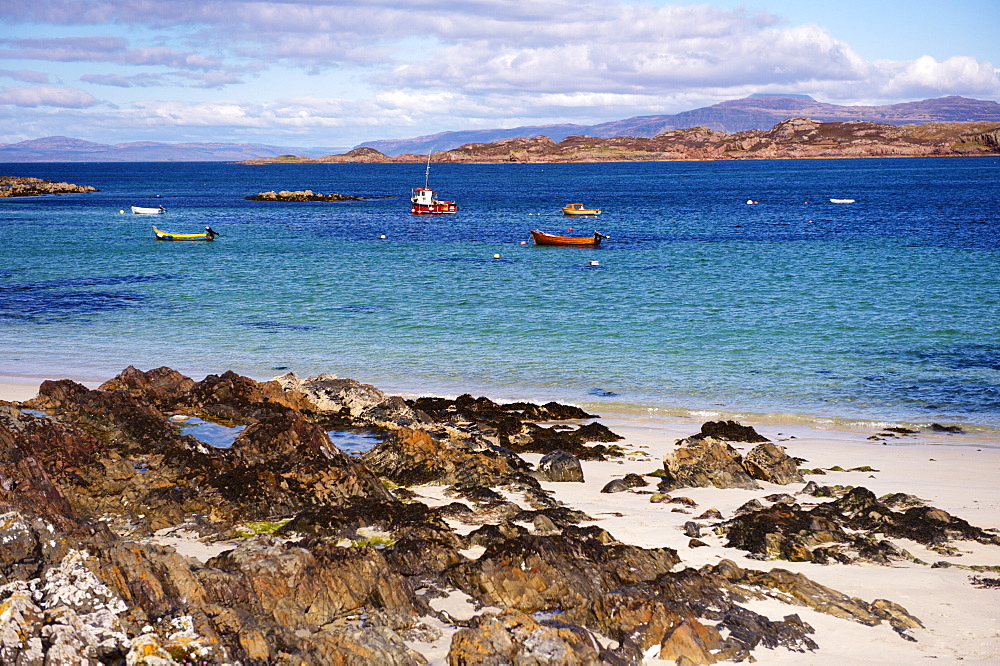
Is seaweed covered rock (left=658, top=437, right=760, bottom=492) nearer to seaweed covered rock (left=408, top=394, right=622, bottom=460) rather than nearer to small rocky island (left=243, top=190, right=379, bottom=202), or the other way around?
seaweed covered rock (left=408, top=394, right=622, bottom=460)

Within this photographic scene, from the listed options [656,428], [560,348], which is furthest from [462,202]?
[656,428]

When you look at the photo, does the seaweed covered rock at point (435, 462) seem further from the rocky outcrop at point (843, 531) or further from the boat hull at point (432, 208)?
the boat hull at point (432, 208)

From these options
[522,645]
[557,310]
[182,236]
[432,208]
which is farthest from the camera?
[432,208]

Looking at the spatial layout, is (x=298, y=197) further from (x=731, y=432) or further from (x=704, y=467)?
(x=704, y=467)

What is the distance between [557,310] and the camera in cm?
3484

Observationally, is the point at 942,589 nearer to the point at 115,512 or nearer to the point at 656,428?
the point at 656,428

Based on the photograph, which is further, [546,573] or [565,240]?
[565,240]

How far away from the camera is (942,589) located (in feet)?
32.2

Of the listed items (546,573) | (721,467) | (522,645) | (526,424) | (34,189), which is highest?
(34,189)

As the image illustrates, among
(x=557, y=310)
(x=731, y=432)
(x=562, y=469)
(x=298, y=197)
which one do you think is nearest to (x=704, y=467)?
(x=562, y=469)

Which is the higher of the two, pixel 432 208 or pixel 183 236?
pixel 432 208

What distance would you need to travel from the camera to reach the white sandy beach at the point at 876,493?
27.7 feet

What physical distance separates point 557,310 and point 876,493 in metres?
21.9

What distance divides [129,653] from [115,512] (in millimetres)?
5278
